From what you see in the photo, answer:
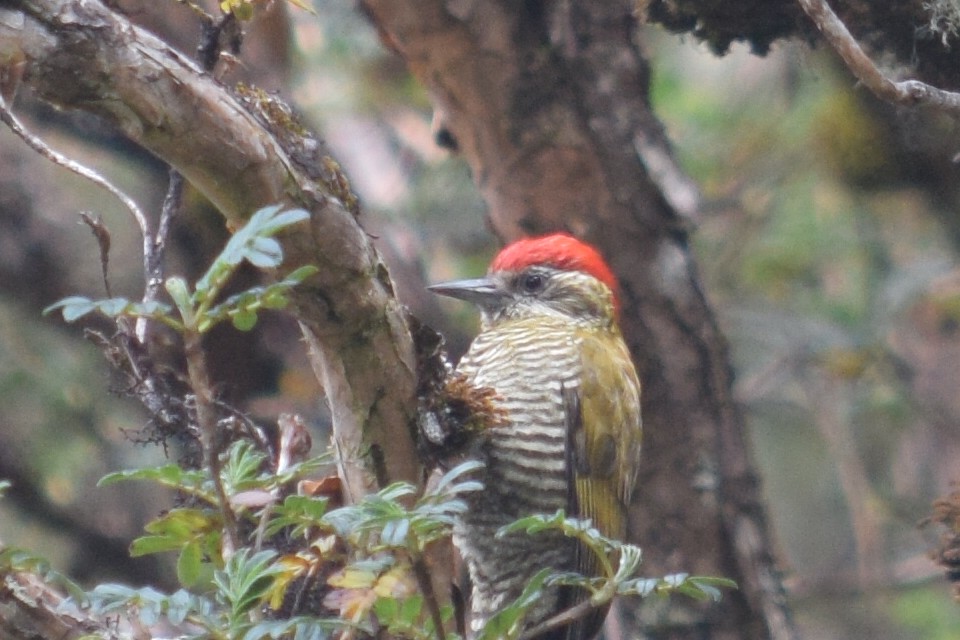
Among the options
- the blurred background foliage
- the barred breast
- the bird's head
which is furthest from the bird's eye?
the blurred background foliage

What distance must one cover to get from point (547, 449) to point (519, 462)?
89 mm

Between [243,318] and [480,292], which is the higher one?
[480,292]

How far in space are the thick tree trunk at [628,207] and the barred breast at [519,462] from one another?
991 millimetres

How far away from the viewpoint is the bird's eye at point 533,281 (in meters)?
4.20

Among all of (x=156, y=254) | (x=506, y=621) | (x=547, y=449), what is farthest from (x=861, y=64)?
(x=547, y=449)

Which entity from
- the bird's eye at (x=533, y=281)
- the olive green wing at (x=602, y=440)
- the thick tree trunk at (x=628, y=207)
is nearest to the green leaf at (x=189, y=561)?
the olive green wing at (x=602, y=440)

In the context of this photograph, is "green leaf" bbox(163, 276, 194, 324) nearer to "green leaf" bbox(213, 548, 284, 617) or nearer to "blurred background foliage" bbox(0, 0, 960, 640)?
"green leaf" bbox(213, 548, 284, 617)

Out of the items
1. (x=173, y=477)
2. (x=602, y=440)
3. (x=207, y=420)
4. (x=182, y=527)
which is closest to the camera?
(x=207, y=420)

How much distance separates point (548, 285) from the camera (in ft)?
13.8

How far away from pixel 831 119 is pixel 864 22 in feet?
9.35

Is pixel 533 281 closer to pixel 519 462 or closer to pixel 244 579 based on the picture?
pixel 519 462

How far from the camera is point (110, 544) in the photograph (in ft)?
20.2

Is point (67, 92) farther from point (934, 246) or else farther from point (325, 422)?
point (934, 246)

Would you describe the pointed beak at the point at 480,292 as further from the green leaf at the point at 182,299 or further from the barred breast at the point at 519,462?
the green leaf at the point at 182,299
